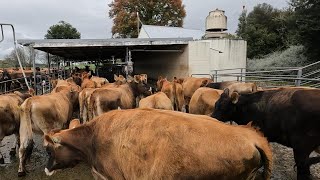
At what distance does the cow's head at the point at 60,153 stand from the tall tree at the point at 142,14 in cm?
4131

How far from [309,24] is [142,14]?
29235 millimetres

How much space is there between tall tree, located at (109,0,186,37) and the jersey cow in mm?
39544

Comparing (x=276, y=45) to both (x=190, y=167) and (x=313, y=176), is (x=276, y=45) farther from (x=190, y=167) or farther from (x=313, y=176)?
(x=190, y=167)

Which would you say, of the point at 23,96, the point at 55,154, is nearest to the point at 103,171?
the point at 55,154

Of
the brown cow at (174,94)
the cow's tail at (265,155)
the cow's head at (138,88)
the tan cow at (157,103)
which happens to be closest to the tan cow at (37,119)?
the tan cow at (157,103)

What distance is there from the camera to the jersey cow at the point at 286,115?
184 inches

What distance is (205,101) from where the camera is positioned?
787cm

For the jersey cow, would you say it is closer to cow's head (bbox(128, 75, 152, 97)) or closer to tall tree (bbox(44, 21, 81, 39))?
cow's head (bbox(128, 75, 152, 97))

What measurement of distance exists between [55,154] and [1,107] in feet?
11.7

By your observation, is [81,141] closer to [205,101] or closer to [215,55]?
[205,101]

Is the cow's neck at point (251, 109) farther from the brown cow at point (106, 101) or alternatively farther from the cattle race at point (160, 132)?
the brown cow at point (106, 101)

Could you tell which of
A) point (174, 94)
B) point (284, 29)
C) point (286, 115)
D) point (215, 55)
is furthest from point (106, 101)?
point (284, 29)

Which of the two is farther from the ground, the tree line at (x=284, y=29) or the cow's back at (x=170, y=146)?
the tree line at (x=284, y=29)

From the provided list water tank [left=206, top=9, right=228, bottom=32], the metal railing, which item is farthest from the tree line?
water tank [left=206, top=9, right=228, bottom=32]
